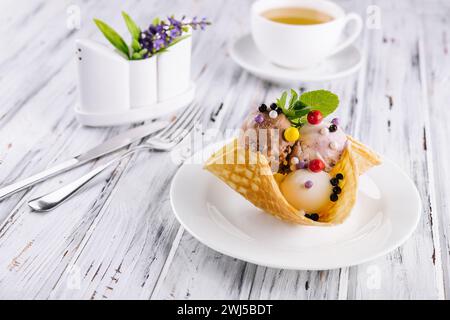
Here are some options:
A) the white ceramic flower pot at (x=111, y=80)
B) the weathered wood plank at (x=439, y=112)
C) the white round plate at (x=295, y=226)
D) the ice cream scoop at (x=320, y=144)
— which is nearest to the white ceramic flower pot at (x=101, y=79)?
the white ceramic flower pot at (x=111, y=80)

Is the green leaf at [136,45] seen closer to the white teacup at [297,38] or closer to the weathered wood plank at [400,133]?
the white teacup at [297,38]

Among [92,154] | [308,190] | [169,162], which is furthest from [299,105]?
[92,154]

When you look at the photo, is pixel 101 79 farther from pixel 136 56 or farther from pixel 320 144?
pixel 320 144

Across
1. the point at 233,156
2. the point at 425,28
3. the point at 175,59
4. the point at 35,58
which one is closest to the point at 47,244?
the point at 233,156

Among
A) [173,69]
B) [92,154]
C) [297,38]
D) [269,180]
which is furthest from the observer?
[297,38]

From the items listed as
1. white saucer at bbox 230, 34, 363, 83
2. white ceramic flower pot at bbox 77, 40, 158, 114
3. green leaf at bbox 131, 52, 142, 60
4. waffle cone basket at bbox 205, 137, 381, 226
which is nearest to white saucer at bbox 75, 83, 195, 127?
white ceramic flower pot at bbox 77, 40, 158, 114

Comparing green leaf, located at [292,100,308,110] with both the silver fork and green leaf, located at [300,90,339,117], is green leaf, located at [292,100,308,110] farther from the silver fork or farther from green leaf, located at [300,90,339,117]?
the silver fork
